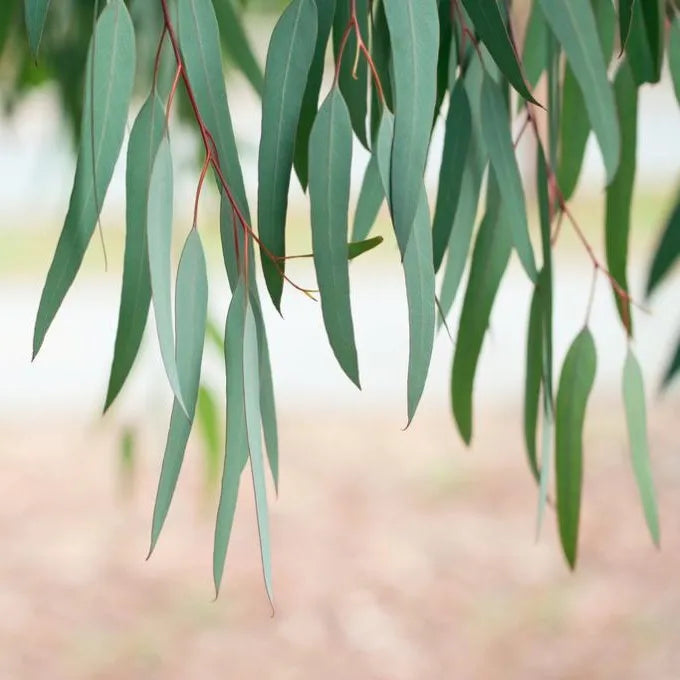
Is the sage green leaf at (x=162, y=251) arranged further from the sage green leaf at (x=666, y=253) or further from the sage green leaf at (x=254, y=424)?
the sage green leaf at (x=666, y=253)

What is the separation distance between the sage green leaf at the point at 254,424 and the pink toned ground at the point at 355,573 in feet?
4.00

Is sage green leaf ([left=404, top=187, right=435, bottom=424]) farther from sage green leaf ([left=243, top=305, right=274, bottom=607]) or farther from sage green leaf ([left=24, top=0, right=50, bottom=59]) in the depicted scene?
sage green leaf ([left=24, top=0, right=50, bottom=59])

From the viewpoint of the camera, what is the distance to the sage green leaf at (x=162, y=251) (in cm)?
48

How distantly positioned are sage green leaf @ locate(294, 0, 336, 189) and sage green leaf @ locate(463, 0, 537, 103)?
0.23ft

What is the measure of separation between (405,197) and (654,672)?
4.49 ft

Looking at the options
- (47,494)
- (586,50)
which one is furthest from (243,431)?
(47,494)

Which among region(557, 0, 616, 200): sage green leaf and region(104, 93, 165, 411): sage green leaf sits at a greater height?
region(557, 0, 616, 200): sage green leaf

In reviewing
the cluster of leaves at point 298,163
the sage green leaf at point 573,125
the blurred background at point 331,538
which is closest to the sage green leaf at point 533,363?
the cluster of leaves at point 298,163

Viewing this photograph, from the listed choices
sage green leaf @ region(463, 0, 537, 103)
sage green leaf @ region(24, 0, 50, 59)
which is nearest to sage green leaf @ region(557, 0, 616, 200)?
sage green leaf @ region(463, 0, 537, 103)

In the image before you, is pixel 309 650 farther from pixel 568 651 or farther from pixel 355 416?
pixel 355 416

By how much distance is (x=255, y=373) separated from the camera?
1.71 feet

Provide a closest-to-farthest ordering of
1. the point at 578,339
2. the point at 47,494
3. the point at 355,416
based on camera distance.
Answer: the point at 578,339, the point at 47,494, the point at 355,416

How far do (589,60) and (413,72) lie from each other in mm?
151

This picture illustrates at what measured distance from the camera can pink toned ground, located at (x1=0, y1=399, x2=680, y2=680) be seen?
1738 millimetres
